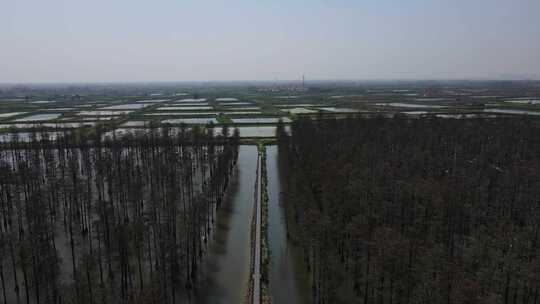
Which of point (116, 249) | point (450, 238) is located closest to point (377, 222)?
point (450, 238)

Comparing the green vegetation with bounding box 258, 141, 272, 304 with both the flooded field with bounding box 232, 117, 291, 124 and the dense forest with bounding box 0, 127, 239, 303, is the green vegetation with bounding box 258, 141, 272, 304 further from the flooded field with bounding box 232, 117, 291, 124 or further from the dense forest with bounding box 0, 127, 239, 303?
the flooded field with bounding box 232, 117, 291, 124

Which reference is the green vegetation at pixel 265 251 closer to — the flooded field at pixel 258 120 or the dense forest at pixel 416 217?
the dense forest at pixel 416 217

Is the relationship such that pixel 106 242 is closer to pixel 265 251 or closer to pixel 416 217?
pixel 265 251

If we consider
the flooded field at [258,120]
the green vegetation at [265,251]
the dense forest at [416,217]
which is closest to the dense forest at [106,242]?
the green vegetation at [265,251]

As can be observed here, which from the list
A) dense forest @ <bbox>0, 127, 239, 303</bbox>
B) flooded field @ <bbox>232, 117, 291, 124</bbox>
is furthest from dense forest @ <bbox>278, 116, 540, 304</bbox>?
flooded field @ <bbox>232, 117, 291, 124</bbox>

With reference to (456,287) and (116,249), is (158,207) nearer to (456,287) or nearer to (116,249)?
(116,249)

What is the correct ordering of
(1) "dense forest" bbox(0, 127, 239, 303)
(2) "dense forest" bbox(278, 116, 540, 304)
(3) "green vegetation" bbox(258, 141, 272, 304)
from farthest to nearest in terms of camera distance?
(3) "green vegetation" bbox(258, 141, 272, 304), (1) "dense forest" bbox(0, 127, 239, 303), (2) "dense forest" bbox(278, 116, 540, 304)

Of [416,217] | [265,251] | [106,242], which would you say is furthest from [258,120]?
[106,242]

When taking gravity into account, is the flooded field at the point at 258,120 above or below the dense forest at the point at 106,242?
above

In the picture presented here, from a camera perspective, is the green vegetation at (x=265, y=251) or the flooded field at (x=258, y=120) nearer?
the green vegetation at (x=265, y=251)
